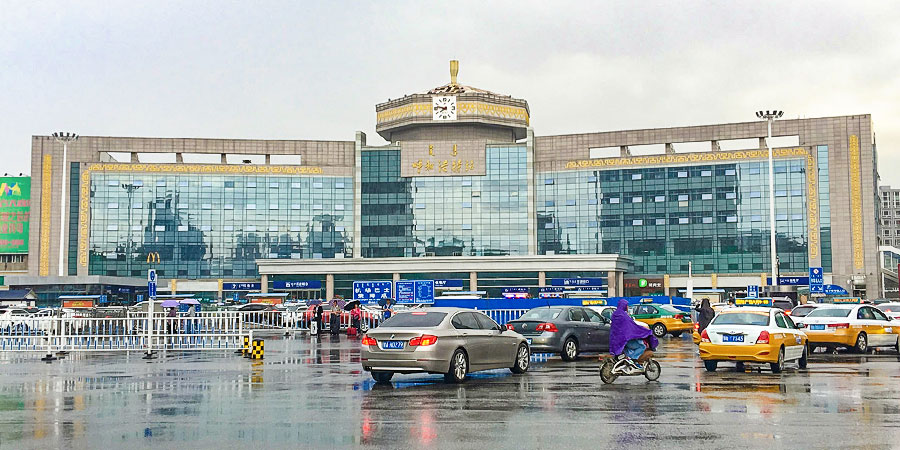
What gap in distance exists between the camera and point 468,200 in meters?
101

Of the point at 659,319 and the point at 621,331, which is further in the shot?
the point at 659,319

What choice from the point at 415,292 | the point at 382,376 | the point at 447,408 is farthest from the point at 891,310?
the point at 447,408

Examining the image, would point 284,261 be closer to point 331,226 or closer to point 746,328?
point 331,226

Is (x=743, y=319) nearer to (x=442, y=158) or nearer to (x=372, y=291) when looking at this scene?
(x=372, y=291)

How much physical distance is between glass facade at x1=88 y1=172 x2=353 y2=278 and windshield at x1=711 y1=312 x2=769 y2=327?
274 ft

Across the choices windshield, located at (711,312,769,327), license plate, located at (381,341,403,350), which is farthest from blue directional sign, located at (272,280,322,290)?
license plate, located at (381,341,403,350)

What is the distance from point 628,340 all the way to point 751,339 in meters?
3.98

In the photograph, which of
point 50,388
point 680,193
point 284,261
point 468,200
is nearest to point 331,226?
point 284,261

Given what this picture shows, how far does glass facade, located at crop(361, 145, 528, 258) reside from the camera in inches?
3964

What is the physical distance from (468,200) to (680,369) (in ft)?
261

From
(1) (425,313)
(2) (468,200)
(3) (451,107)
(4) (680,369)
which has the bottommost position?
(4) (680,369)

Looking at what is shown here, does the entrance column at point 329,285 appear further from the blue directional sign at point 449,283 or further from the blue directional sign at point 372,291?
the blue directional sign at point 372,291

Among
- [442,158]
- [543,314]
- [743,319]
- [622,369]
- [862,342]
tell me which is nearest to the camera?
[622,369]

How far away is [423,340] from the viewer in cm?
1806
